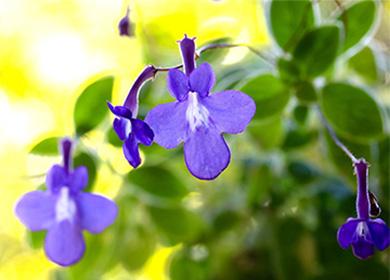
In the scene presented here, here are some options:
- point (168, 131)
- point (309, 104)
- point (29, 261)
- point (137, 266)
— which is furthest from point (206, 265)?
point (29, 261)

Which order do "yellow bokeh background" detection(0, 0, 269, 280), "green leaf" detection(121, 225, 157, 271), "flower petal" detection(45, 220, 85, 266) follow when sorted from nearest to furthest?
1. "flower petal" detection(45, 220, 85, 266)
2. "green leaf" detection(121, 225, 157, 271)
3. "yellow bokeh background" detection(0, 0, 269, 280)

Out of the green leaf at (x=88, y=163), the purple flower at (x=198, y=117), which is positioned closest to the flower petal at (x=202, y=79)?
the purple flower at (x=198, y=117)

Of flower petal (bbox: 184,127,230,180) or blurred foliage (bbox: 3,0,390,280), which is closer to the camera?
flower petal (bbox: 184,127,230,180)

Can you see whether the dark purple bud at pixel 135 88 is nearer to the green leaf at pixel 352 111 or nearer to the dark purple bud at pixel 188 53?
the dark purple bud at pixel 188 53

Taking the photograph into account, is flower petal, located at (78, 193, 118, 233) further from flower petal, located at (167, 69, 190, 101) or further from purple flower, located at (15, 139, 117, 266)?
flower petal, located at (167, 69, 190, 101)

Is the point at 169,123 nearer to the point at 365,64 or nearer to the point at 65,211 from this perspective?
the point at 65,211

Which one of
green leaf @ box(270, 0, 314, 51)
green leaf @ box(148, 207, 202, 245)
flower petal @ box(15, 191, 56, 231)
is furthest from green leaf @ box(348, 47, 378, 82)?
flower petal @ box(15, 191, 56, 231)

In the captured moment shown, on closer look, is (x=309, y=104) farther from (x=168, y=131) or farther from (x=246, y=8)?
(x=246, y=8)
